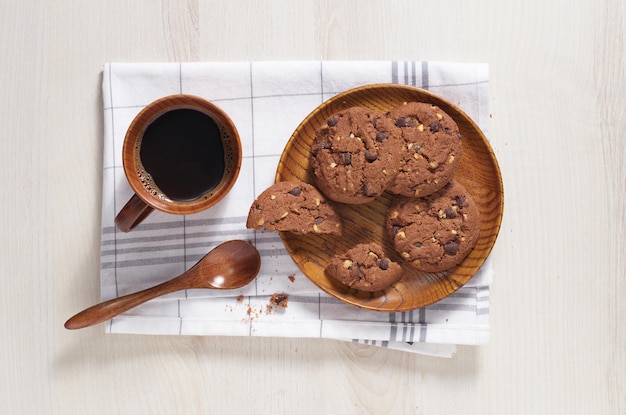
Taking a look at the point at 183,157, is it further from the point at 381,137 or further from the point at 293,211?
the point at 381,137

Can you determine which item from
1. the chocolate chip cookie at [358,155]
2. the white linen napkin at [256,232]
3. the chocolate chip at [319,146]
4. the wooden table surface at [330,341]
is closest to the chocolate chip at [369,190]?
the chocolate chip cookie at [358,155]

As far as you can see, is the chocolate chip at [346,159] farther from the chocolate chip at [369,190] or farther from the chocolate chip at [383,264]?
the chocolate chip at [383,264]

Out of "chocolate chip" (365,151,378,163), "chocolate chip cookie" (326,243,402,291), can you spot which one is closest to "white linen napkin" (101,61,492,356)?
"chocolate chip cookie" (326,243,402,291)

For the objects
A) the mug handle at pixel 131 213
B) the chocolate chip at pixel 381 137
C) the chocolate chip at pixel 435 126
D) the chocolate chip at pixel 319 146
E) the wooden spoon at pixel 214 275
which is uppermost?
the chocolate chip at pixel 435 126

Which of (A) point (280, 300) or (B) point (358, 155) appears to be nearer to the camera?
(B) point (358, 155)

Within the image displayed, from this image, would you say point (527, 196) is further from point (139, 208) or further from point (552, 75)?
point (139, 208)

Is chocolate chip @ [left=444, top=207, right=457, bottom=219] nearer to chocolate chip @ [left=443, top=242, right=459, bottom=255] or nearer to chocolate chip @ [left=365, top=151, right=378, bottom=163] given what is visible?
chocolate chip @ [left=443, top=242, right=459, bottom=255]


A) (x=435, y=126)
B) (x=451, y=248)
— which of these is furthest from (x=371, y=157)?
(x=451, y=248)
